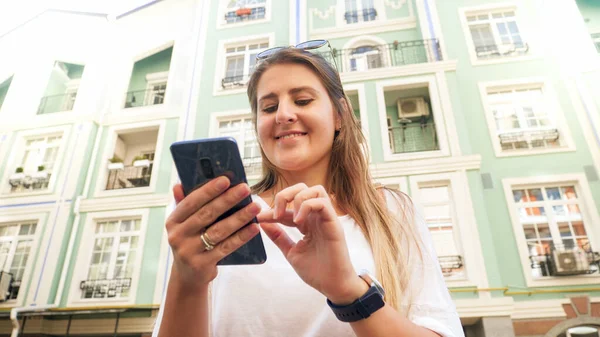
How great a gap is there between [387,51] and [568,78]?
4.80 m

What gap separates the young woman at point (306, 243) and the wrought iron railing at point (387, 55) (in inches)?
370

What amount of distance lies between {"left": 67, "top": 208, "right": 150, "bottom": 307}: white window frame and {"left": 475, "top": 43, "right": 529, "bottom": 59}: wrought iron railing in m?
10.4

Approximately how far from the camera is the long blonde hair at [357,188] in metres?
1.26

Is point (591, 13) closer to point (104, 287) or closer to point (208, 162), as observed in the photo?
point (208, 162)

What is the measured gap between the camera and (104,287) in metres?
9.44

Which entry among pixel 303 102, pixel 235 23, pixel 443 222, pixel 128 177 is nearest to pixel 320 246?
pixel 303 102

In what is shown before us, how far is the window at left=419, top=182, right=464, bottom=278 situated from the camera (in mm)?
7879

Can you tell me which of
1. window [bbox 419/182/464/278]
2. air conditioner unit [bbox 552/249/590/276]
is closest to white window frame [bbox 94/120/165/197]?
window [bbox 419/182/464/278]

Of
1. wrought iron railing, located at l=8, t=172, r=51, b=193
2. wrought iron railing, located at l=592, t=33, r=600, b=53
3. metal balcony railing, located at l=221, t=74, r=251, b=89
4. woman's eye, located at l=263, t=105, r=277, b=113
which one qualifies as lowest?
woman's eye, located at l=263, t=105, r=277, b=113

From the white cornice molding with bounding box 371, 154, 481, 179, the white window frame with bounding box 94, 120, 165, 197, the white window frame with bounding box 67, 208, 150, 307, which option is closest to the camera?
the white cornice molding with bounding box 371, 154, 481, 179

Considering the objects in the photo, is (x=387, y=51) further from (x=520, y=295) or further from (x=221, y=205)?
(x=221, y=205)

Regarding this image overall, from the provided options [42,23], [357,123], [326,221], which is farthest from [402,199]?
[42,23]

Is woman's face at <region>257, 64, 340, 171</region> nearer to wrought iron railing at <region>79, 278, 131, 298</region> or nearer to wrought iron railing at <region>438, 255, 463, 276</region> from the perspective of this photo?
wrought iron railing at <region>438, 255, 463, 276</region>

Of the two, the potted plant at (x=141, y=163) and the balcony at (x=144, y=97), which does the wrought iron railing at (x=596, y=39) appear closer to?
the balcony at (x=144, y=97)
